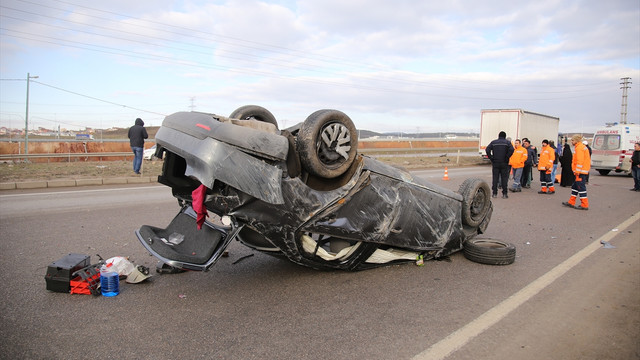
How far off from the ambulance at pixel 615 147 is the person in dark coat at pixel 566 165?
6.67 meters

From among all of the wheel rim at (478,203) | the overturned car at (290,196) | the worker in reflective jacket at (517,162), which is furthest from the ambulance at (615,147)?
the overturned car at (290,196)

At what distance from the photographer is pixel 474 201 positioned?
5.61m

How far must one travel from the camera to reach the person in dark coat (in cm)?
1443

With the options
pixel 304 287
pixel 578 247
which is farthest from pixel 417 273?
pixel 578 247

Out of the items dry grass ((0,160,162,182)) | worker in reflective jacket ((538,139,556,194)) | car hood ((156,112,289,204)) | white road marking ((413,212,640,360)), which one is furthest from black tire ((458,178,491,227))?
dry grass ((0,160,162,182))

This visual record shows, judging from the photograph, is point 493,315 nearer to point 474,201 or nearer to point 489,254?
point 489,254

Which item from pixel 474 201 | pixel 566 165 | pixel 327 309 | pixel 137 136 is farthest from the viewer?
pixel 566 165

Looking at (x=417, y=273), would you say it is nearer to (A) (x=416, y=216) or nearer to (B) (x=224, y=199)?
(A) (x=416, y=216)

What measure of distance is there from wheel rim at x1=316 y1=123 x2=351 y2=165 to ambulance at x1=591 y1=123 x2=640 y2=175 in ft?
67.7

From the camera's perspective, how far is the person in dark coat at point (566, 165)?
1443 cm

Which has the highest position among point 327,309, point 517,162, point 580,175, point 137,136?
point 137,136

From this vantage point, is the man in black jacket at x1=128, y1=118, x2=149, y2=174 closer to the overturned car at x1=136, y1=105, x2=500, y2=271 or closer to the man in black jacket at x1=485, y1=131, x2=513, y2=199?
the overturned car at x1=136, y1=105, x2=500, y2=271

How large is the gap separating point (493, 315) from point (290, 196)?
2.02 metres

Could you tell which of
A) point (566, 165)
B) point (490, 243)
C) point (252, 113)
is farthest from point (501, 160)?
point (252, 113)
